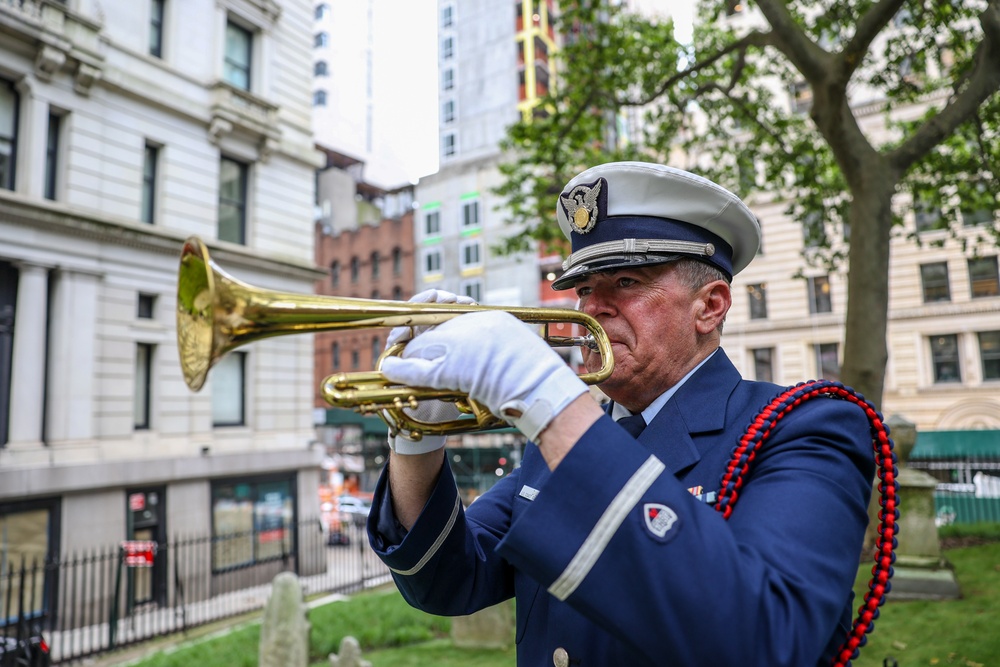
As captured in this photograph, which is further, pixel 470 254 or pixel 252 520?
pixel 470 254

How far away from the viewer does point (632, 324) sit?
2.05 metres

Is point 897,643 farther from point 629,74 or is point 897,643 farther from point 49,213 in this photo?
point 49,213

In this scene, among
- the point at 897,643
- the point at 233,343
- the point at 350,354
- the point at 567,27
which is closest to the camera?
the point at 233,343

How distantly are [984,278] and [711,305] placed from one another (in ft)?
84.6

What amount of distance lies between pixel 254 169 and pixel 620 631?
58.0 ft

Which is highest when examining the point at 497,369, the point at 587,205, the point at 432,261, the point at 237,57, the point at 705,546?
the point at 237,57

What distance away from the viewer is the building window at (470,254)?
35188 millimetres

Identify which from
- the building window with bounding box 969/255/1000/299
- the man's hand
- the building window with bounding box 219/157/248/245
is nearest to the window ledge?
the building window with bounding box 219/157/248/245

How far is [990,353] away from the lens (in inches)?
901

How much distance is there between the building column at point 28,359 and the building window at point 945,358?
2647 centimetres

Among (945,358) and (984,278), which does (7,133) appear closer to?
(984,278)

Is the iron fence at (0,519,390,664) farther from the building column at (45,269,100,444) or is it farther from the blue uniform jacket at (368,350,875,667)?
the blue uniform jacket at (368,350,875,667)

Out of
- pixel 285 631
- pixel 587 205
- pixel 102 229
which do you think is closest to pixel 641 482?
pixel 587 205

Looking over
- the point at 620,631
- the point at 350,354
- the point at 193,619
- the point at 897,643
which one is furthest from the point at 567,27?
the point at 350,354
